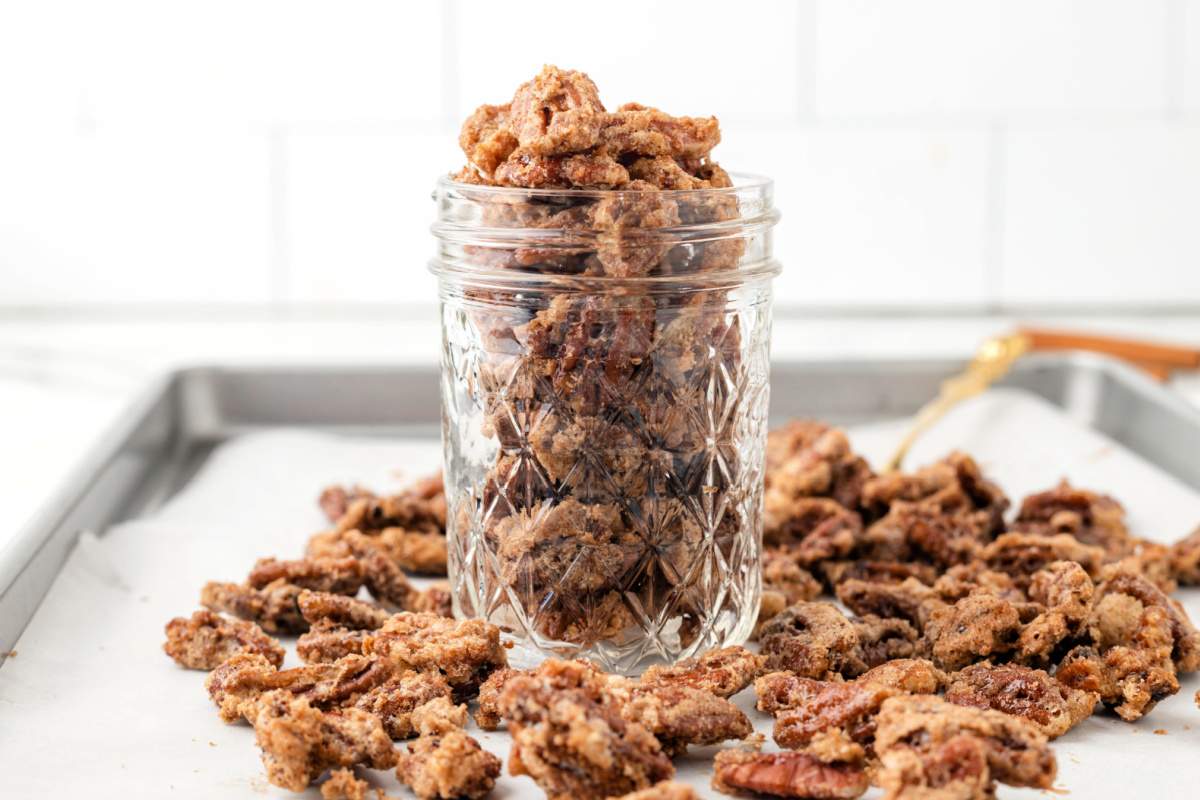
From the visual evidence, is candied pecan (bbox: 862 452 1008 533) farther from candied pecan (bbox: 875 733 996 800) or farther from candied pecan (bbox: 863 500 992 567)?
candied pecan (bbox: 875 733 996 800)

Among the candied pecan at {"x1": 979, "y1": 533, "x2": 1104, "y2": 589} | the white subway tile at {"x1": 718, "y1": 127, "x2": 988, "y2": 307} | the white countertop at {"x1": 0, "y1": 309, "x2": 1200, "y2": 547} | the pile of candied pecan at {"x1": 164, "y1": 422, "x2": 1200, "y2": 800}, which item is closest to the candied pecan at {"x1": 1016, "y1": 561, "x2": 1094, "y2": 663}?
the pile of candied pecan at {"x1": 164, "y1": 422, "x2": 1200, "y2": 800}

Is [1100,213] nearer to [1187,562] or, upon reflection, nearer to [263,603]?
[1187,562]

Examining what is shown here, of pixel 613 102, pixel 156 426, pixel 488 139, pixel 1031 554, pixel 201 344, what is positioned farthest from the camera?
pixel 613 102

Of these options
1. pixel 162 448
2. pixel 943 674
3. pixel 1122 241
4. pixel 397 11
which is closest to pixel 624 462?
pixel 943 674

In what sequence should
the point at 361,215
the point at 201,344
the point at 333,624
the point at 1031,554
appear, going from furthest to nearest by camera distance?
the point at 361,215
the point at 201,344
the point at 1031,554
the point at 333,624

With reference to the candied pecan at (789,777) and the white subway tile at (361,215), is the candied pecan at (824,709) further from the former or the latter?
the white subway tile at (361,215)

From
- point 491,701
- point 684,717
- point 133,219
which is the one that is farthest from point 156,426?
point 133,219

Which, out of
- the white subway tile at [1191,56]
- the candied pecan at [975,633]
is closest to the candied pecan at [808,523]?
the candied pecan at [975,633]
